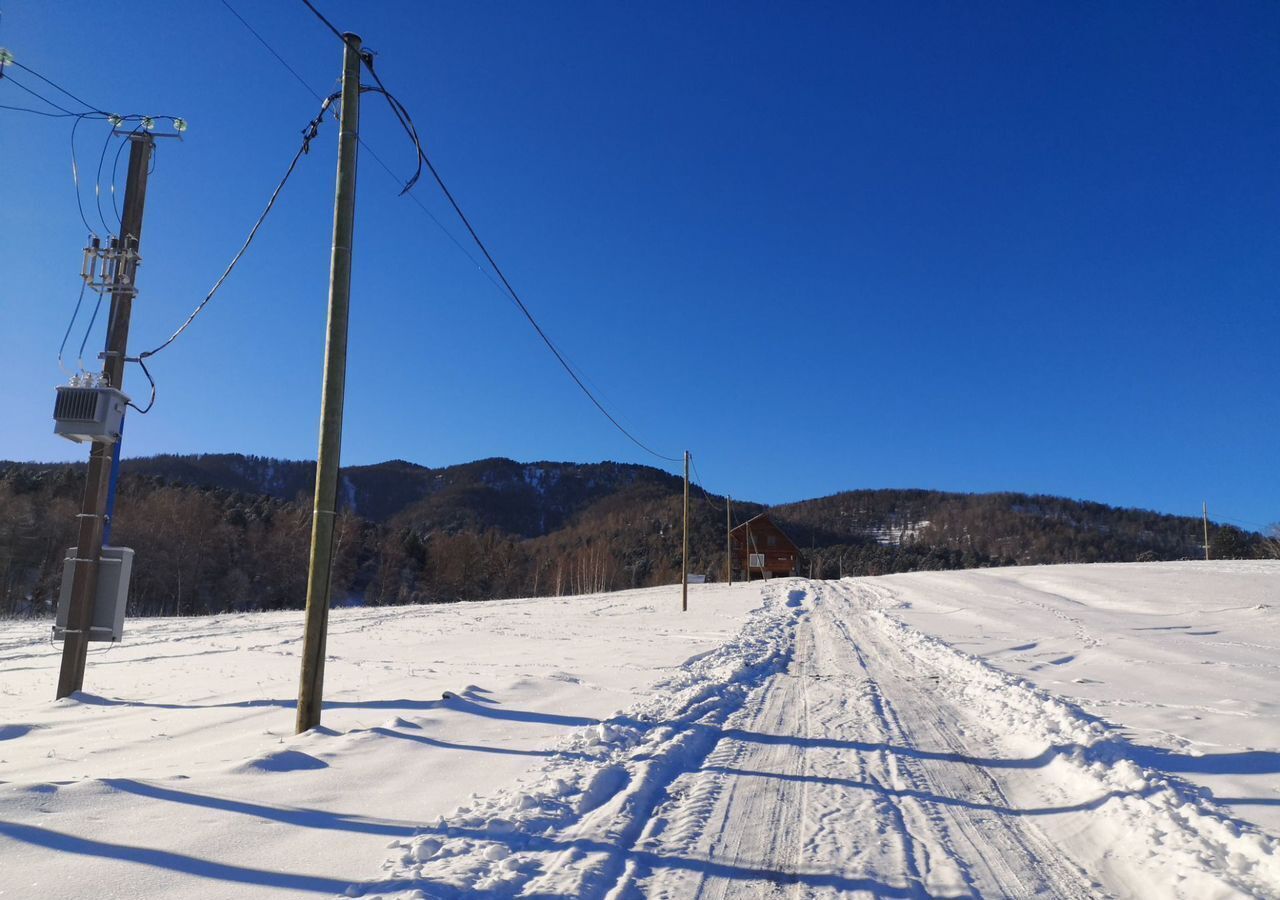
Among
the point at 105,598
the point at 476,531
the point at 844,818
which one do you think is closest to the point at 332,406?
the point at 105,598

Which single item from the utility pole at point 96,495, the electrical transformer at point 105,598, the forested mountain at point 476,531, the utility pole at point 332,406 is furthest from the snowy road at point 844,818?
the forested mountain at point 476,531

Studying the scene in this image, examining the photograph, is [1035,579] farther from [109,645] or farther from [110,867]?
[110,867]

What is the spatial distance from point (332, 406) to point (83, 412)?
13.8 ft

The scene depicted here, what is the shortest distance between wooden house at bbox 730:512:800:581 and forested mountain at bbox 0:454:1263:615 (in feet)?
40.9

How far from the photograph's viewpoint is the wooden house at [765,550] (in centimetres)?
7656

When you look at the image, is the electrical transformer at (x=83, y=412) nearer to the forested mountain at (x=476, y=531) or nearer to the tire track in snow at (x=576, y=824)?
the tire track in snow at (x=576, y=824)

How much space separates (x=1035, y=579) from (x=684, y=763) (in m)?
34.2

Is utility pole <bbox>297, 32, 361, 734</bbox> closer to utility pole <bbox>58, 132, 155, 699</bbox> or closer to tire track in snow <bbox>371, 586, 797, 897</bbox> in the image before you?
tire track in snow <bbox>371, 586, 797, 897</bbox>

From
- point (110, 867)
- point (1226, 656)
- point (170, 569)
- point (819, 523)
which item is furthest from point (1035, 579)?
point (819, 523)

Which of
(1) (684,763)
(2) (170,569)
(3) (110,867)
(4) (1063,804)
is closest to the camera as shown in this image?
(3) (110,867)

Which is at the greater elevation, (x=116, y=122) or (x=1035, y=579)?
(x=116, y=122)

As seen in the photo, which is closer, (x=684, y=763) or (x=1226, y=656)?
(x=684, y=763)

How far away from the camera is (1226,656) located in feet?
43.3

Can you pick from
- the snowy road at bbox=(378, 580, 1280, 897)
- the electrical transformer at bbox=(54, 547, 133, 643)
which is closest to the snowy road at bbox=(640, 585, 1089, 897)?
the snowy road at bbox=(378, 580, 1280, 897)
